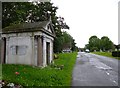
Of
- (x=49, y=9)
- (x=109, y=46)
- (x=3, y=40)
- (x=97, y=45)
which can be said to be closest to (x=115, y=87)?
(x=3, y=40)

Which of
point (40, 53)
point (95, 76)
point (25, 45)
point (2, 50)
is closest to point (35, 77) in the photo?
point (95, 76)

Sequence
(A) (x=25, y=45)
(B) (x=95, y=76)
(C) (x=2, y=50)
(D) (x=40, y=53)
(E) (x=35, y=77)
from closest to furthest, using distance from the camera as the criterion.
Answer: (E) (x=35, y=77), (B) (x=95, y=76), (D) (x=40, y=53), (A) (x=25, y=45), (C) (x=2, y=50)

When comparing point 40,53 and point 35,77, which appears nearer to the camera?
point 35,77

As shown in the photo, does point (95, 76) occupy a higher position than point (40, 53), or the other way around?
point (40, 53)

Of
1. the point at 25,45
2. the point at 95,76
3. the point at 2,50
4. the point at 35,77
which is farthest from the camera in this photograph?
the point at 2,50

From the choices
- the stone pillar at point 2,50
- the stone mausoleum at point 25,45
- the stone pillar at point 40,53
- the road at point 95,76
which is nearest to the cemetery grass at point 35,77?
the road at point 95,76

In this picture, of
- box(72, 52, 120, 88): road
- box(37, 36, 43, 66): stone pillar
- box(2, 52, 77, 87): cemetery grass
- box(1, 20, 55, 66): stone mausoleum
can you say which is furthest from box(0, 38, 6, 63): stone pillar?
box(72, 52, 120, 88): road

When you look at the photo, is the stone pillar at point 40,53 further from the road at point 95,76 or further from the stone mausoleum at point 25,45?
the road at point 95,76

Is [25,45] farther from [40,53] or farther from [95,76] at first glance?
[95,76]

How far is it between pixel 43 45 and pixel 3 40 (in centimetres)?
438

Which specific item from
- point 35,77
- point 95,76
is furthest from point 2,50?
point 95,76

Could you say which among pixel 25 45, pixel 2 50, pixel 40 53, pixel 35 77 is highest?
pixel 25 45

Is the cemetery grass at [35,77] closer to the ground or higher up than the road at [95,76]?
higher up

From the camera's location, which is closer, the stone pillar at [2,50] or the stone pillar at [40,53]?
the stone pillar at [40,53]
